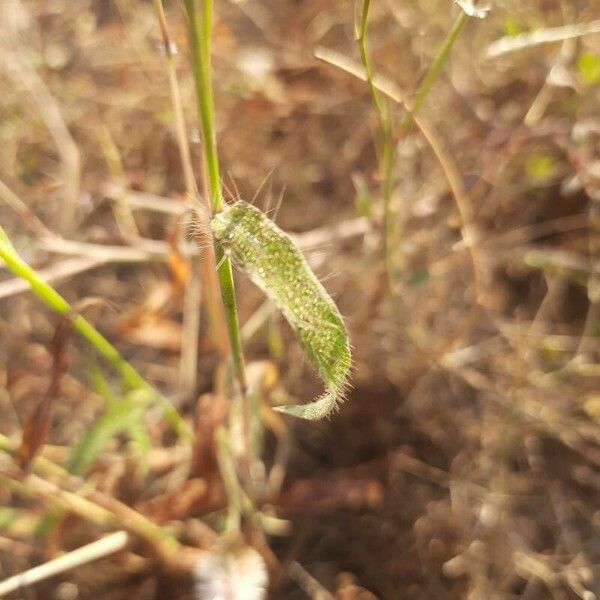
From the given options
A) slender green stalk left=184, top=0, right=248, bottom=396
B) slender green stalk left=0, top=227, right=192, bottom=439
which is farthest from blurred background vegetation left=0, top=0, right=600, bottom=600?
slender green stalk left=184, top=0, right=248, bottom=396

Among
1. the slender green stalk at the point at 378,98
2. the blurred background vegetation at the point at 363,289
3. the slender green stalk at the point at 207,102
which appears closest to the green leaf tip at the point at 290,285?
the slender green stalk at the point at 207,102

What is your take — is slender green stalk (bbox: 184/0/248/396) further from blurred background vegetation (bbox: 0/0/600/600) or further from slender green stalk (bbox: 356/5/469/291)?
blurred background vegetation (bbox: 0/0/600/600)

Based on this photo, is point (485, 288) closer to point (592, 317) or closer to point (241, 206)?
point (592, 317)

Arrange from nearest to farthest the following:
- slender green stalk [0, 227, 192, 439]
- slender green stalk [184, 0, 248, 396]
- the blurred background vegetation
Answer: slender green stalk [184, 0, 248, 396] → slender green stalk [0, 227, 192, 439] → the blurred background vegetation

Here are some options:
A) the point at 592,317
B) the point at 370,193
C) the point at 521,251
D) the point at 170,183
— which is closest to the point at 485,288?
the point at 521,251

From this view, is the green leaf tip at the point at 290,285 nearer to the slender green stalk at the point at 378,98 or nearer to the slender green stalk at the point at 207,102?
the slender green stalk at the point at 207,102
